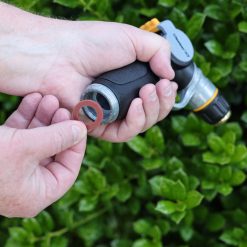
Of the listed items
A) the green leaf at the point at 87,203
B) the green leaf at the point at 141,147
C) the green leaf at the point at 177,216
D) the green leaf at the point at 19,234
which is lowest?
the green leaf at the point at 19,234

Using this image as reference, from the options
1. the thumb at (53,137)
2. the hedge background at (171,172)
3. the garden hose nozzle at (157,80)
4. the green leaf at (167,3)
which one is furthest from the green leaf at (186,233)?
the green leaf at (167,3)

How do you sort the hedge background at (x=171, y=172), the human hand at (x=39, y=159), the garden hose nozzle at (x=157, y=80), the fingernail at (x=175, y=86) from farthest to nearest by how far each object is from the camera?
the hedge background at (x=171, y=172) < the fingernail at (x=175, y=86) < the garden hose nozzle at (x=157, y=80) < the human hand at (x=39, y=159)

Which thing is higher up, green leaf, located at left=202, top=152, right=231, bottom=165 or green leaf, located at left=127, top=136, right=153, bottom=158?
green leaf, located at left=202, top=152, right=231, bottom=165

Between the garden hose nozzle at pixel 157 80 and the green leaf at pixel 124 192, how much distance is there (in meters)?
0.35

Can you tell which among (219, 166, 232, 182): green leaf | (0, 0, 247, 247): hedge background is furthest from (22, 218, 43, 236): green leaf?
(219, 166, 232, 182): green leaf

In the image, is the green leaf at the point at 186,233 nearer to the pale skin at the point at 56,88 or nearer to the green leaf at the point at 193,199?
the green leaf at the point at 193,199

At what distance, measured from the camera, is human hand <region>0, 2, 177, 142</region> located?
1.66 m

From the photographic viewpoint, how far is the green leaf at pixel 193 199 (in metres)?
1.78

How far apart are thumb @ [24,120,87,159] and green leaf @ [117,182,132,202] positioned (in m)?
0.48

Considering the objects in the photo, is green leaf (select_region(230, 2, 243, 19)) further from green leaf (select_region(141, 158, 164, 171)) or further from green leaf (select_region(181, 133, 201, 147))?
green leaf (select_region(141, 158, 164, 171))

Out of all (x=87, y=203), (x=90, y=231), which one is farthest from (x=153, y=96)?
(x=90, y=231)

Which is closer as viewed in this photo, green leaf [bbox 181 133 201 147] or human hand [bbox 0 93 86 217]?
human hand [bbox 0 93 86 217]

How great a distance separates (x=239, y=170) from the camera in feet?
6.12

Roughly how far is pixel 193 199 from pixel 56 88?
510 mm
